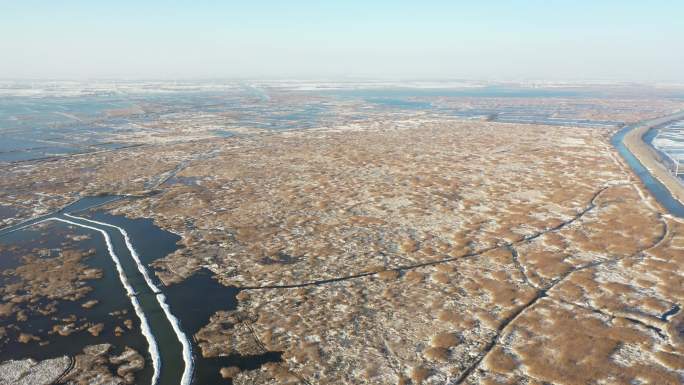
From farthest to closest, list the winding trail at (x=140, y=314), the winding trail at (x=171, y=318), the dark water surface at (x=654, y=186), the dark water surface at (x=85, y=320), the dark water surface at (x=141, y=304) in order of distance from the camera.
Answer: the dark water surface at (x=654, y=186), the dark water surface at (x=85, y=320), the dark water surface at (x=141, y=304), the winding trail at (x=140, y=314), the winding trail at (x=171, y=318)

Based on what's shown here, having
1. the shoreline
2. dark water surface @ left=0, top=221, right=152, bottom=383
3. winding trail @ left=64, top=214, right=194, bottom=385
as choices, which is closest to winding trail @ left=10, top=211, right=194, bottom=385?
winding trail @ left=64, top=214, right=194, bottom=385

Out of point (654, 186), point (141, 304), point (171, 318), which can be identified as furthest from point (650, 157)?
point (141, 304)

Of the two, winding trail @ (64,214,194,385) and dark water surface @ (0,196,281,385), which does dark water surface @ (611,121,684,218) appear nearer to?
dark water surface @ (0,196,281,385)

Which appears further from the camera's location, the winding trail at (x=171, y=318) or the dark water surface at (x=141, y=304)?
the dark water surface at (x=141, y=304)

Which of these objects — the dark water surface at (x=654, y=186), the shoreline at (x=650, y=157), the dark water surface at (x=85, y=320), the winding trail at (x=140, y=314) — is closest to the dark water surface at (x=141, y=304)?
the dark water surface at (x=85, y=320)

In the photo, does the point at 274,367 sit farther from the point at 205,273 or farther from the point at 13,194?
the point at 13,194

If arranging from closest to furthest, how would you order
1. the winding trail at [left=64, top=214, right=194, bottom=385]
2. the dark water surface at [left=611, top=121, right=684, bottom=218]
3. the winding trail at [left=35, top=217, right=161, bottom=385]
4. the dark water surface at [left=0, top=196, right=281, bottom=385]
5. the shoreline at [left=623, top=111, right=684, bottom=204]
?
the winding trail at [left=64, top=214, right=194, bottom=385] → the winding trail at [left=35, top=217, right=161, bottom=385] → the dark water surface at [left=0, top=196, right=281, bottom=385] → the dark water surface at [left=611, top=121, right=684, bottom=218] → the shoreline at [left=623, top=111, right=684, bottom=204]

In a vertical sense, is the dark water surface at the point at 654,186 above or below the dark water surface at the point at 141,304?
above

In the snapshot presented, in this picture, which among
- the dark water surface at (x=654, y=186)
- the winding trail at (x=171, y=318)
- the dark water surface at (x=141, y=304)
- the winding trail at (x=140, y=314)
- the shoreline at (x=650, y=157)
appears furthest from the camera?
the shoreline at (x=650, y=157)

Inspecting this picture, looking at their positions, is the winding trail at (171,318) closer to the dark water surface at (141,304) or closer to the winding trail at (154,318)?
the winding trail at (154,318)
